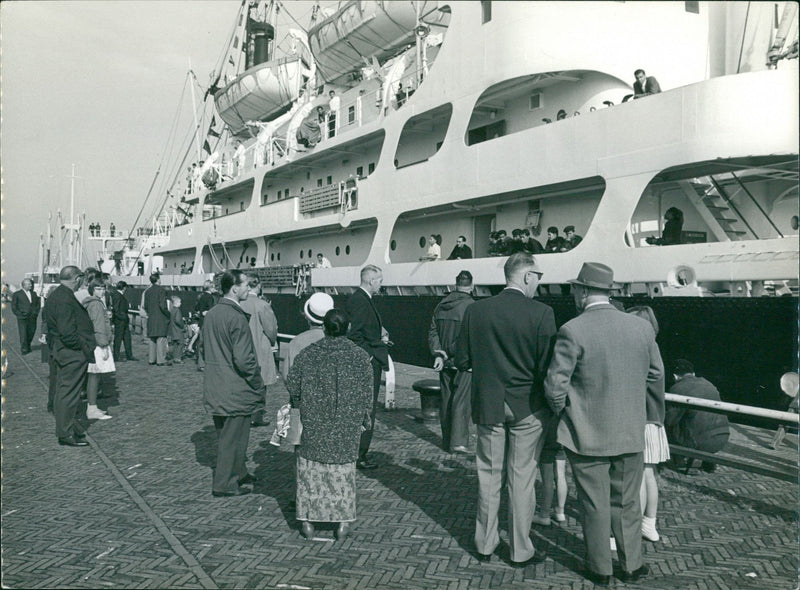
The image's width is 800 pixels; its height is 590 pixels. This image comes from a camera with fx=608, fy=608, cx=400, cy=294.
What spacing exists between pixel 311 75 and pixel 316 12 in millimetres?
1999

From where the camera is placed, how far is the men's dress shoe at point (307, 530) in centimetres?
434

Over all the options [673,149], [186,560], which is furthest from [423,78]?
[186,560]

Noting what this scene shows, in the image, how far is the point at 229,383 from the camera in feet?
17.3

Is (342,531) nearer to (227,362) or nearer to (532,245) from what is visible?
(227,362)

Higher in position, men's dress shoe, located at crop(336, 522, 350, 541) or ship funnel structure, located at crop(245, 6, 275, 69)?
ship funnel structure, located at crop(245, 6, 275, 69)

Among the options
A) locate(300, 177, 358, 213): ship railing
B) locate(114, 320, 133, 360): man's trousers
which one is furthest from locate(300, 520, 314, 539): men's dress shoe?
locate(300, 177, 358, 213): ship railing

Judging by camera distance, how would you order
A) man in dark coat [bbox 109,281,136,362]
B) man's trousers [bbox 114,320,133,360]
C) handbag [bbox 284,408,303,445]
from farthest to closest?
man's trousers [bbox 114,320,133,360] → man in dark coat [bbox 109,281,136,362] → handbag [bbox 284,408,303,445]

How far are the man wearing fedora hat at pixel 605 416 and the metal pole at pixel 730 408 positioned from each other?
168 cm

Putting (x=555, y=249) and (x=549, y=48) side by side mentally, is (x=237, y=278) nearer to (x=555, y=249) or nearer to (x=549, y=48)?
(x=555, y=249)

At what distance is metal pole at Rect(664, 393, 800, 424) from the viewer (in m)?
4.68

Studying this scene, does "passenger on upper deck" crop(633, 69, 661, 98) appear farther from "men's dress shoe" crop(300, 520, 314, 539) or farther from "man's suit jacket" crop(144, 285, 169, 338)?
"man's suit jacket" crop(144, 285, 169, 338)

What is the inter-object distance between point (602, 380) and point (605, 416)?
22 centimetres

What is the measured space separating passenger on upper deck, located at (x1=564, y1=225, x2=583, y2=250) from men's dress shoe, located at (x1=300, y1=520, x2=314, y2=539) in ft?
22.8

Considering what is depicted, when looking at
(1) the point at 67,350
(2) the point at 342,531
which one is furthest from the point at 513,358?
(1) the point at 67,350
